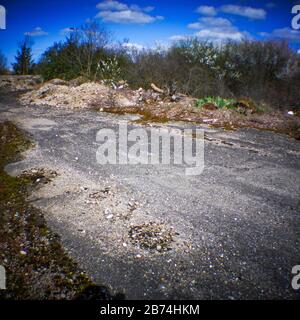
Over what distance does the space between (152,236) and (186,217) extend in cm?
74

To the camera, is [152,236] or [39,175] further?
[39,175]

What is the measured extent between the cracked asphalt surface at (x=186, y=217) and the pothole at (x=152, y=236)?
0.09 metres

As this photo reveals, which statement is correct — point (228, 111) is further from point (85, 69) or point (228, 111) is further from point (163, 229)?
point (85, 69)

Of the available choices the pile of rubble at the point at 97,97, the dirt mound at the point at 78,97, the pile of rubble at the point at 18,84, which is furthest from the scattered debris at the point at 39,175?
the pile of rubble at the point at 18,84

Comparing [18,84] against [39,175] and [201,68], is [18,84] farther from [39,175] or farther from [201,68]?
[39,175]

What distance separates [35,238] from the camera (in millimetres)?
3648

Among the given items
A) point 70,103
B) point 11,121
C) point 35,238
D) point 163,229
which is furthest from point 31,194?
point 70,103

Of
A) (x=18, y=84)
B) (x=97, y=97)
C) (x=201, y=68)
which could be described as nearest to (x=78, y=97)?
(x=97, y=97)

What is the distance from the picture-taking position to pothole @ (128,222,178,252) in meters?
3.53

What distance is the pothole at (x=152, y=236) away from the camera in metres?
3.53

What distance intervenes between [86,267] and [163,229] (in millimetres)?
1271

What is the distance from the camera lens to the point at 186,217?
414 cm
